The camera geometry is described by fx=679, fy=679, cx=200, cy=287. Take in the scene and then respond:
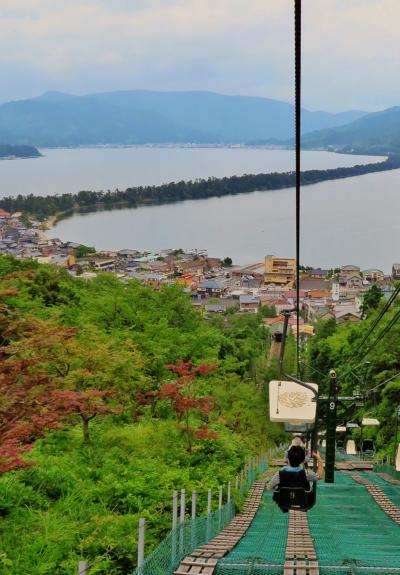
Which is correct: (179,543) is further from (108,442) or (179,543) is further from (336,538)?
(108,442)

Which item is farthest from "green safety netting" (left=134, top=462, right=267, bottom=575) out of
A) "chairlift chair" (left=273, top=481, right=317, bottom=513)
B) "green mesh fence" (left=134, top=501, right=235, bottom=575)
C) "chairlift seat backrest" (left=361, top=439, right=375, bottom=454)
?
"chairlift seat backrest" (left=361, top=439, right=375, bottom=454)

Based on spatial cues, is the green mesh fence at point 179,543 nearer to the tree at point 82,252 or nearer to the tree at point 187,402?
the tree at point 187,402

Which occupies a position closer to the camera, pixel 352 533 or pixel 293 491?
pixel 293 491

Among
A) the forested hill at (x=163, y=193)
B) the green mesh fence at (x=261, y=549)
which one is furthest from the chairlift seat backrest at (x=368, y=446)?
the forested hill at (x=163, y=193)

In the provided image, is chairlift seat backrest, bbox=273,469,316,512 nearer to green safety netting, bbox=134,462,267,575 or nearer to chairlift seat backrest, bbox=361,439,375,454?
green safety netting, bbox=134,462,267,575

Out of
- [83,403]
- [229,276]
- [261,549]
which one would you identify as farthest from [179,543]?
[229,276]

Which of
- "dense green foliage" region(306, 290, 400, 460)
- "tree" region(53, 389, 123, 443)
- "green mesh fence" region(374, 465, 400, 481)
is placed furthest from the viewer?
"dense green foliage" region(306, 290, 400, 460)
